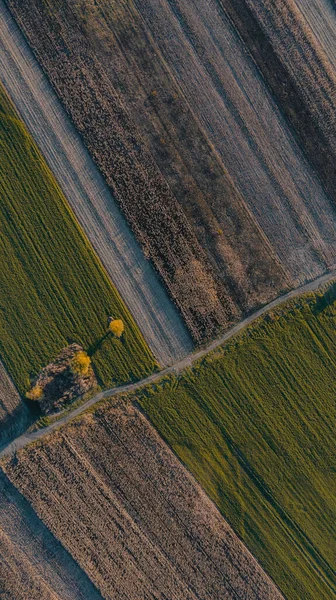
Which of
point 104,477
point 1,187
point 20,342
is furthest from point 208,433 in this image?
point 1,187

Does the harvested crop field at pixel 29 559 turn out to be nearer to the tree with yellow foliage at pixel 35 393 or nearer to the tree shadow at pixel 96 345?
the tree with yellow foliage at pixel 35 393

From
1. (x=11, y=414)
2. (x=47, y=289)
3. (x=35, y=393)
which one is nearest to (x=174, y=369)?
(x=35, y=393)

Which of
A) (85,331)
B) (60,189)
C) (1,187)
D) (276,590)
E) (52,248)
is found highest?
(1,187)

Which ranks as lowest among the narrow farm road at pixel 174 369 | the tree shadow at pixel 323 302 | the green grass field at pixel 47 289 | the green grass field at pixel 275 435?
the green grass field at pixel 275 435

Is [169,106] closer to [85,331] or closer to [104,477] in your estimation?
[85,331]

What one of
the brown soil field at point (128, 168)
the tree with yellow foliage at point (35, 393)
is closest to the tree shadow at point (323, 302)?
the brown soil field at point (128, 168)

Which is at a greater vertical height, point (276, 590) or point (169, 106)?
point (169, 106)

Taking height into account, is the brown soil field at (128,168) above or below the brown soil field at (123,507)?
above
